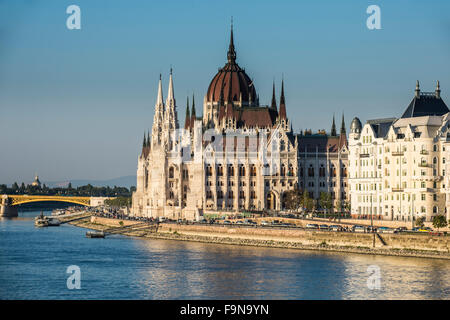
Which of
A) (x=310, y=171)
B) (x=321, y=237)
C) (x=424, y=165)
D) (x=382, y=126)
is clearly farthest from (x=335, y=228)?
(x=310, y=171)

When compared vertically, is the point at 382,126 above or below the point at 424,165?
above

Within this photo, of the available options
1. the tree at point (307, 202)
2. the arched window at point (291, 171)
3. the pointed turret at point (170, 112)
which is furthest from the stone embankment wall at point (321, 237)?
the pointed turret at point (170, 112)

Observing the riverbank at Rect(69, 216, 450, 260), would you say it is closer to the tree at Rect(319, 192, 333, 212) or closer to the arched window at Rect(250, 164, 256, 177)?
the tree at Rect(319, 192, 333, 212)

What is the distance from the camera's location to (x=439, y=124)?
124 m

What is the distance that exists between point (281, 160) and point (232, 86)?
30.7 meters

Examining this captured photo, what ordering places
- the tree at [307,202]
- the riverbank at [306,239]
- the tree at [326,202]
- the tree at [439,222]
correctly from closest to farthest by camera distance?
the riverbank at [306,239], the tree at [439,222], the tree at [326,202], the tree at [307,202]

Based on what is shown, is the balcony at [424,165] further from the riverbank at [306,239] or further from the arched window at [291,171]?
the arched window at [291,171]

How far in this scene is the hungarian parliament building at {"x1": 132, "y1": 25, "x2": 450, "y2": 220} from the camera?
406 feet

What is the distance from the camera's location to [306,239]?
11656 cm

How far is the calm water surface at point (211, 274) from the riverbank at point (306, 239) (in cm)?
249

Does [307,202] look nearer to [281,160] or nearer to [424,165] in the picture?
[281,160]

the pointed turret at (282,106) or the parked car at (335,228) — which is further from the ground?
the pointed turret at (282,106)

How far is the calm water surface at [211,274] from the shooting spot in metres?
78.2

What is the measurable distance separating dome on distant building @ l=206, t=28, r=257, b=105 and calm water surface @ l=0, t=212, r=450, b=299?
254 ft
